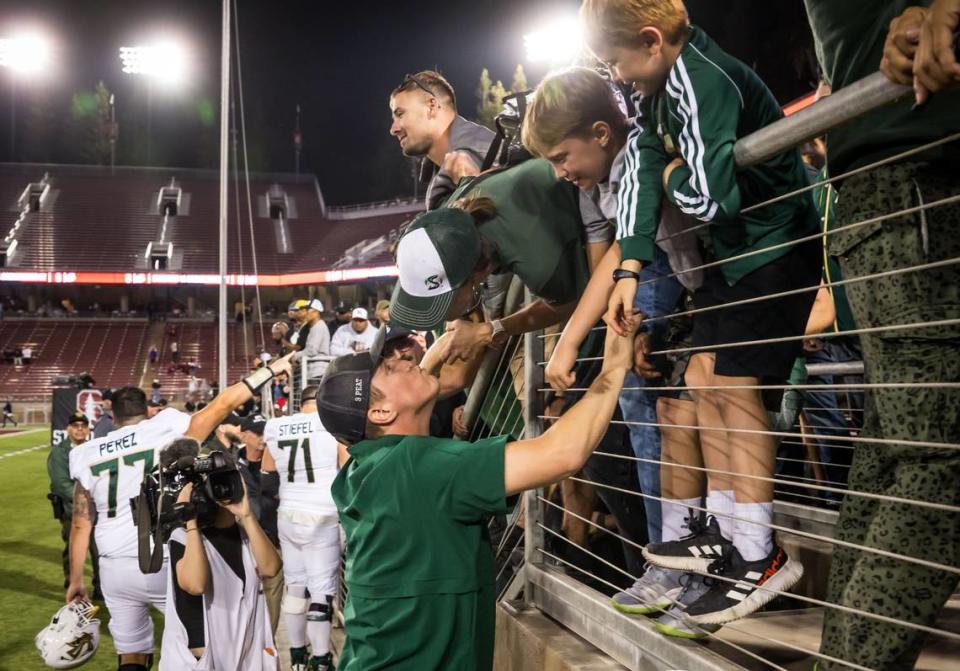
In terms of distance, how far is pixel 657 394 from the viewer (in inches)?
95.4

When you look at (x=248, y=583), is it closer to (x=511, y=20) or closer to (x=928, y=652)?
(x=928, y=652)

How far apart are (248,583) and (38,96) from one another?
5870 centimetres

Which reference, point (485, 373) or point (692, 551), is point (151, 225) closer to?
point (485, 373)

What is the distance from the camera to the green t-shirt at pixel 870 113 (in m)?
1.34

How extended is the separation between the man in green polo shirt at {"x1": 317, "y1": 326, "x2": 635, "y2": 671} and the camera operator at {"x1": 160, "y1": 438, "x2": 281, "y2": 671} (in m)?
1.61

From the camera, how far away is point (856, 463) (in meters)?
1.55

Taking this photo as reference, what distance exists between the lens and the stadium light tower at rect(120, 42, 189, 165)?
2195cm

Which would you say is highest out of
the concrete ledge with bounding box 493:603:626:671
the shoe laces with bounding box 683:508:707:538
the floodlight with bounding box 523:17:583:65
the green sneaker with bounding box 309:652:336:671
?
the floodlight with bounding box 523:17:583:65

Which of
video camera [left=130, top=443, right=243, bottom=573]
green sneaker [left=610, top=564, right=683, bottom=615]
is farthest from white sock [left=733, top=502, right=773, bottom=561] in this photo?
video camera [left=130, top=443, right=243, bottom=573]

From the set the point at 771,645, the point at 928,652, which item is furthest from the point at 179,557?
the point at 928,652

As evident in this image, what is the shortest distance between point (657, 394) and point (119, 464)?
378cm

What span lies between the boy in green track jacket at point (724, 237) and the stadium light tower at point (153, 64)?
870 inches

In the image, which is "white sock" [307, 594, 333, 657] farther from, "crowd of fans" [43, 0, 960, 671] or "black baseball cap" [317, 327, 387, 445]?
"black baseball cap" [317, 327, 387, 445]

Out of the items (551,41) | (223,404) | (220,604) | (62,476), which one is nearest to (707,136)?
(220,604)
